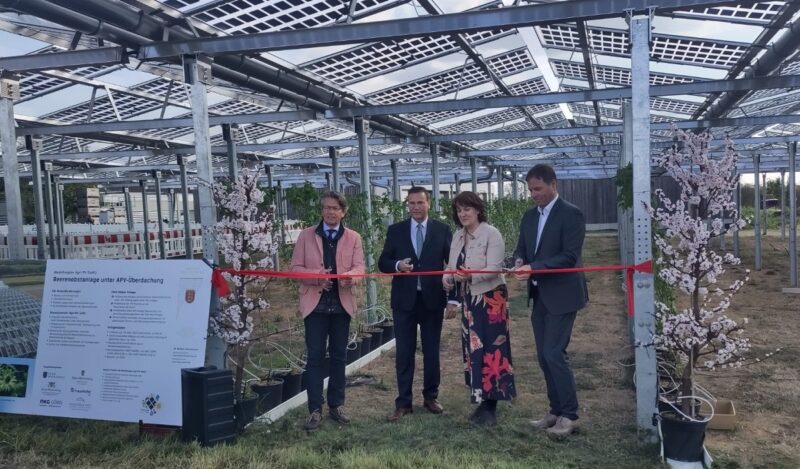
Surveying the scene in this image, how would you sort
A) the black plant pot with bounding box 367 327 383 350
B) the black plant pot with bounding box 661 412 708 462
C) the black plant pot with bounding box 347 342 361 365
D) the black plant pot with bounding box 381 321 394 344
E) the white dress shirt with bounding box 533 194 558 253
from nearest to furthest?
the black plant pot with bounding box 661 412 708 462, the white dress shirt with bounding box 533 194 558 253, the black plant pot with bounding box 347 342 361 365, the black plant pot with bounding box 367 327 383 350, the black plant pot with bounding box 381 321 394 344

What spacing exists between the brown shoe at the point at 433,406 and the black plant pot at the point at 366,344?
1.79 meters

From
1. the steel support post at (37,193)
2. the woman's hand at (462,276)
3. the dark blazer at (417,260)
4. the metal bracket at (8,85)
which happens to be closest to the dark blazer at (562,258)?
the woman's hand at (462,276)

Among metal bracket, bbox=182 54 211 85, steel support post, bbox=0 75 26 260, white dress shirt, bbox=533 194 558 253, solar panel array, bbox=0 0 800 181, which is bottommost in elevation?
white dress shirt, bbox=533 194 558 253

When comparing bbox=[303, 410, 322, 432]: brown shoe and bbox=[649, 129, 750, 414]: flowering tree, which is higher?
bbox=[649, 129, 750, 414]: flowering tree

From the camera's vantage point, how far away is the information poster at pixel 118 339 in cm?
427

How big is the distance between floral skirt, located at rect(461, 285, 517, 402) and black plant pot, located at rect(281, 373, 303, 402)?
5.05 feet

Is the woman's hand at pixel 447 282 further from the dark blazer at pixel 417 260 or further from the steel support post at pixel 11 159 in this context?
the steel support post at pixel 11 159

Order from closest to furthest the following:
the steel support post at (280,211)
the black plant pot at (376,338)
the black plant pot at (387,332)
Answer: the black plant pot at (376,338) < the black plant pot at (387,332) < the steel support post at (280,211)

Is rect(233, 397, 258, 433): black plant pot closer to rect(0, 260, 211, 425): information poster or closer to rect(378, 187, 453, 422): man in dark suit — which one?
rect(0, 260, 211, 425): information poster

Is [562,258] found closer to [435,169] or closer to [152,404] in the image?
[152,404]

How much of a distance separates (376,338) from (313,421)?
2.44 metres

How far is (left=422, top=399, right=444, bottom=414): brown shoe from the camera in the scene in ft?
15.2

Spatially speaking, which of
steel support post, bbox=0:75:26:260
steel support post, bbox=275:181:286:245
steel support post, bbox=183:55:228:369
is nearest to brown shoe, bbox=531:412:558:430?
steel support post, bbox=183:55:228:369

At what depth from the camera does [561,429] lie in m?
4.06
